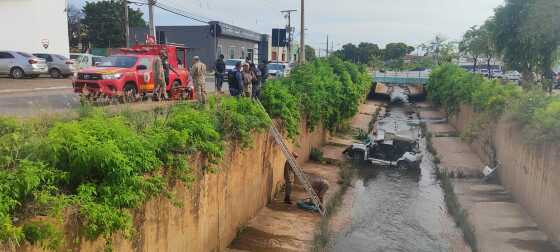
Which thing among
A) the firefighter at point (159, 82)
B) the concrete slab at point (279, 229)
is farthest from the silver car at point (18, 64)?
the concrete slab at point (279, 229)

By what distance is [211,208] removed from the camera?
868cm

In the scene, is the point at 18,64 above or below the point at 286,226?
above

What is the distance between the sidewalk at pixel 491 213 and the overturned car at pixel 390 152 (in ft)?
4.30

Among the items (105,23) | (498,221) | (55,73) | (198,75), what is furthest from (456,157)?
(105,23)

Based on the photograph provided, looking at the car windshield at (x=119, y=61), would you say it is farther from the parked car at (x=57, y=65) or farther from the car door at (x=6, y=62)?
the parked car at (x=57, y=65)

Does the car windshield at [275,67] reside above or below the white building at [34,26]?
below

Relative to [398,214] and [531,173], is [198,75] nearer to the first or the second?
[398,214]

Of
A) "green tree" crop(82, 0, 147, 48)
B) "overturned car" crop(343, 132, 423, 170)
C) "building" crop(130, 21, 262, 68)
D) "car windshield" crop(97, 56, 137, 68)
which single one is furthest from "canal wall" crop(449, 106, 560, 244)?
"green tree" crop(82, 0, 147, 48)

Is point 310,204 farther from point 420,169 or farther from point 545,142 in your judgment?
point 420,169

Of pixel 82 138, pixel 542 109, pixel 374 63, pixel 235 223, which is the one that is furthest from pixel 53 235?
pixel 374 63

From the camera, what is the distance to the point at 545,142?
1080 cm

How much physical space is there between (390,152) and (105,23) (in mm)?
56880

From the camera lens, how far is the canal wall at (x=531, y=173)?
33.2 feet

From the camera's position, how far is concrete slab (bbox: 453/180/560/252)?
10.0 metres
